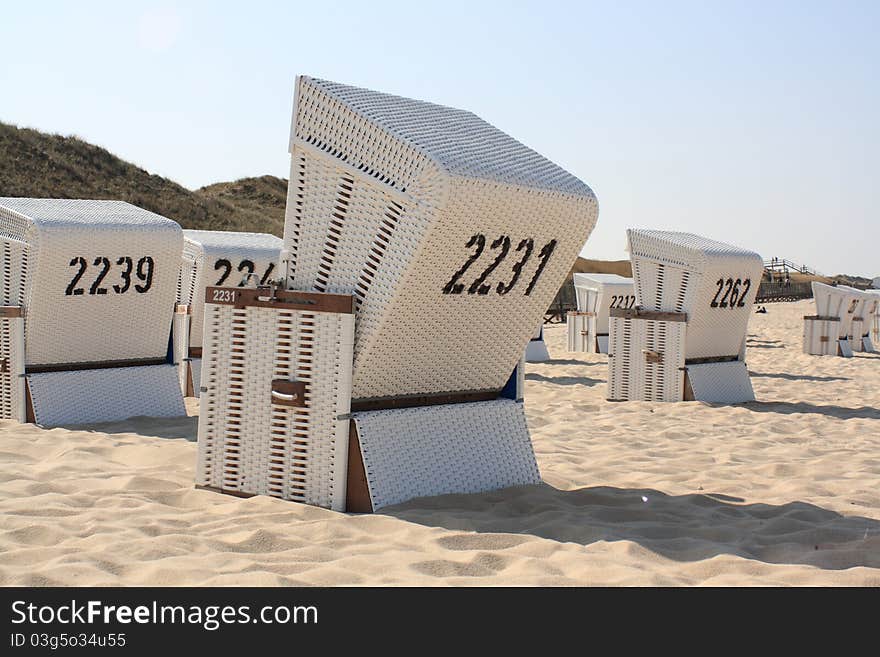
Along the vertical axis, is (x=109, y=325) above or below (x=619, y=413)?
above

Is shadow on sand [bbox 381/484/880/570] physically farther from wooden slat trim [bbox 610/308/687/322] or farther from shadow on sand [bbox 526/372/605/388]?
shadow on sand [bbox 526/372/605/388]

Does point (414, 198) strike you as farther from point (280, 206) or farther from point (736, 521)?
point (280, 206)

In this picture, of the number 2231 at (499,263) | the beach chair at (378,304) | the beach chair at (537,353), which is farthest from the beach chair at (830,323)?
the beach chair at (378,304)

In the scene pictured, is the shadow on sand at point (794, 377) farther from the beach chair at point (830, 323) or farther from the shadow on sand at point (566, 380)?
the beach chair at point (830, 323)

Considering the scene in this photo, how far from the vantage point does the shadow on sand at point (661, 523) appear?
161 inches

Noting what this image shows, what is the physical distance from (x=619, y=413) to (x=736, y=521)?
434 cm

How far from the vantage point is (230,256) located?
412 inches

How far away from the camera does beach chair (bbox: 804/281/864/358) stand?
56.8ft

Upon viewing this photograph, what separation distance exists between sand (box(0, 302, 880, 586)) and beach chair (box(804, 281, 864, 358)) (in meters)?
10.2

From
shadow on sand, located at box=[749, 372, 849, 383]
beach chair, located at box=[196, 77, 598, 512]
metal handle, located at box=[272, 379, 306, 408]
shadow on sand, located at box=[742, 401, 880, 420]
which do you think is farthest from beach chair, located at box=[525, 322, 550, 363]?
metal handle, located at box=[272, 379, 306, 408]

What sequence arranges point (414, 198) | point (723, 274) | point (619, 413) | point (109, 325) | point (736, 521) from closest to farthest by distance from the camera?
point (414, 198), point (736, 521), point (109, 325), point (619, 413), point (723, 274)

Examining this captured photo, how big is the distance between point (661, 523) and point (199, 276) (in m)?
6.73
